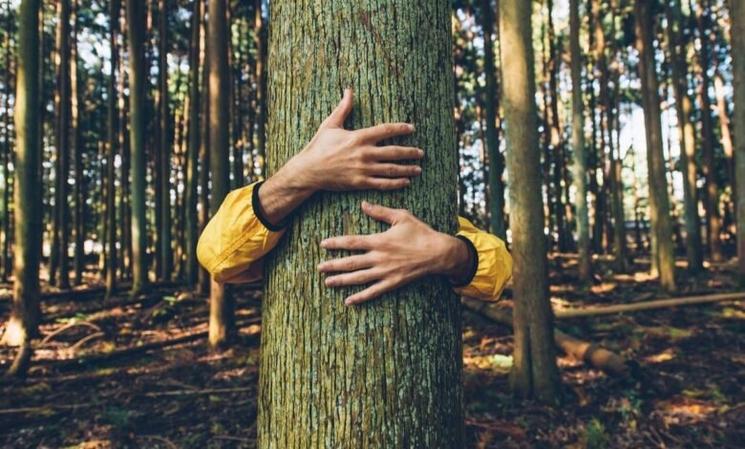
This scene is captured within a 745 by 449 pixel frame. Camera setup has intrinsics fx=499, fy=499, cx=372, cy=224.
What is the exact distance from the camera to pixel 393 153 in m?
1.61

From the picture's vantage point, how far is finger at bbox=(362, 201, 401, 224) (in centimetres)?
160

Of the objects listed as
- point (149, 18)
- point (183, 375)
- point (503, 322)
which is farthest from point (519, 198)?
point (149, 18)

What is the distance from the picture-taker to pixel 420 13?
1.73 m

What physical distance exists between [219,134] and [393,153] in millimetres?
6823

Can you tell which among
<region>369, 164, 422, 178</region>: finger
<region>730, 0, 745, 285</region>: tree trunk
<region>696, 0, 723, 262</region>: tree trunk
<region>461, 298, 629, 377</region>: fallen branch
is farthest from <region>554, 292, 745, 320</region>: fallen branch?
<region>696, 0, 723, 262</region>: tree trunk

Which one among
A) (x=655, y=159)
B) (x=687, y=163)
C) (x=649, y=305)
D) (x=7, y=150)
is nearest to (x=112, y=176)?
(x=7, y=150)

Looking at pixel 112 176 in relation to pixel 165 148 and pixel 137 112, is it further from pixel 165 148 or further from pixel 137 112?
pixel 137 112

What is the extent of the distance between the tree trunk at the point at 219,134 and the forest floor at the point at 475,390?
1.60ft

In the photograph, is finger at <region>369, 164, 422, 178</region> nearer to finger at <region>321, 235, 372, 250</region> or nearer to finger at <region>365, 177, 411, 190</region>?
finger at <region>365, 177, 411, 190</region>

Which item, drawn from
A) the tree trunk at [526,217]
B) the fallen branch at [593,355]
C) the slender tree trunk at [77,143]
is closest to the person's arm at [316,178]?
the tree trunk at [526,217]

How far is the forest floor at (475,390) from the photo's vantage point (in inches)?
185

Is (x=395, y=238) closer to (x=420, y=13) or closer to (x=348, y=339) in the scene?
(x=348, y=339)

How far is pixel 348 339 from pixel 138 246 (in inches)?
482

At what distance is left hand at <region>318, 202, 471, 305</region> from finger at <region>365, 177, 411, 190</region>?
0.20 ft
